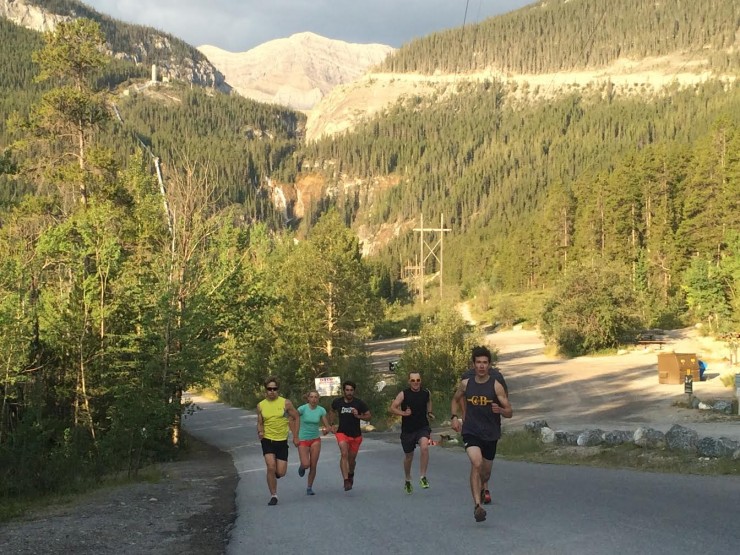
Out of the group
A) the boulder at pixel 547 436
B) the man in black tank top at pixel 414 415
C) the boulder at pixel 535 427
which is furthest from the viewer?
the boulder at pixel 535 427

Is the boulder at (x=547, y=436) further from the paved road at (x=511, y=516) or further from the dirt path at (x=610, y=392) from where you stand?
the paved road at (x=511, y=516)

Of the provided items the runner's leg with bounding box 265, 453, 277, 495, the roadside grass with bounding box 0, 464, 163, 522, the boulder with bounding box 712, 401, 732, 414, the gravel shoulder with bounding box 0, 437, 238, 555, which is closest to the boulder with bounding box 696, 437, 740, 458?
the runner's leg with bounding box 265, 453, 277, 495

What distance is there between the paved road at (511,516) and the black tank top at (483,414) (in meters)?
1.01

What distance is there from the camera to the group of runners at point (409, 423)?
28.0ft

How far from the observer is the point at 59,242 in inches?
777

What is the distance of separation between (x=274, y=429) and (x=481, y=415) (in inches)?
145

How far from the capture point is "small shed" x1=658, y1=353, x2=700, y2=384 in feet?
103

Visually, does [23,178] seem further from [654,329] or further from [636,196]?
[636,196]

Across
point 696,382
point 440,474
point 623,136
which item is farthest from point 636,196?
point 623,136

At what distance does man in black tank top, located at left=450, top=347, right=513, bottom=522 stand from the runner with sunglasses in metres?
3.35

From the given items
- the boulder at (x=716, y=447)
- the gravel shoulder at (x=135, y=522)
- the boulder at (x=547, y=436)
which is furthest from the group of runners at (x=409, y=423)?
the boulder at (x=547, y=436)

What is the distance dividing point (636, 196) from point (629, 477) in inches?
2888

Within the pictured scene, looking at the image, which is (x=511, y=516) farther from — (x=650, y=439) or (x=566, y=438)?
(x=566, y=438)

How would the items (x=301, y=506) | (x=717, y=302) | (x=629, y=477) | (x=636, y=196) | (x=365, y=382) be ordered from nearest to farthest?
(x=301, y=506) < (x=629, y=477) < (x=365, y=382) < (x=717, y=302) < (x=636, y=196)
